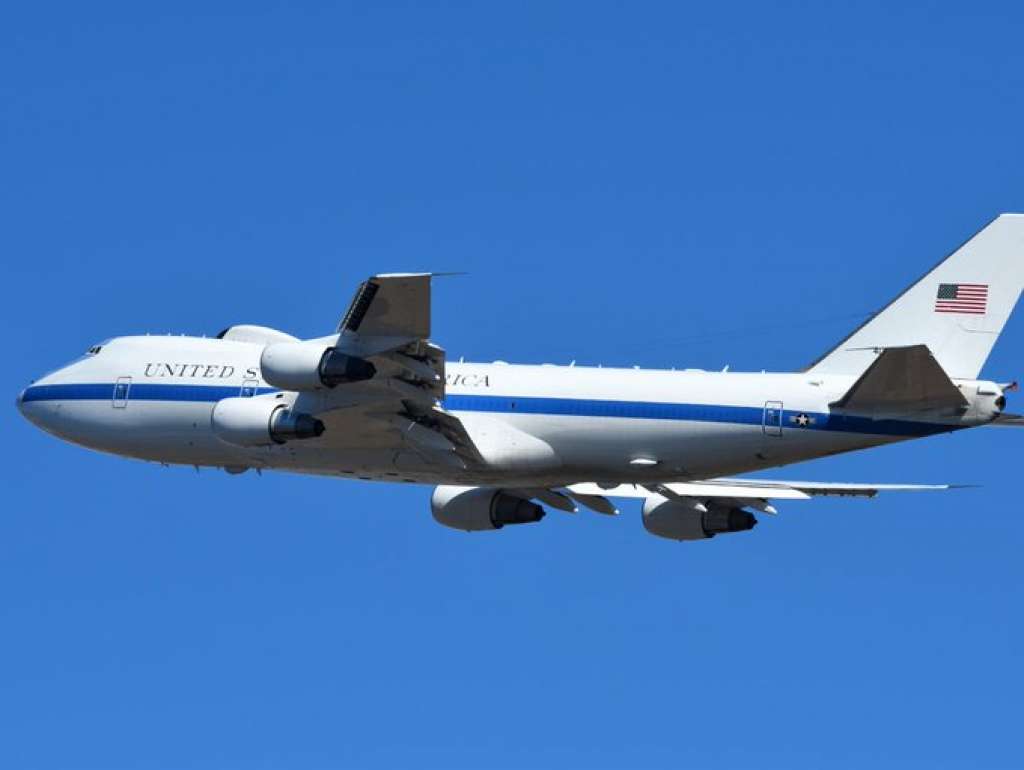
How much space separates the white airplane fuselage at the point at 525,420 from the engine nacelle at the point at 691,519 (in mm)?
5691

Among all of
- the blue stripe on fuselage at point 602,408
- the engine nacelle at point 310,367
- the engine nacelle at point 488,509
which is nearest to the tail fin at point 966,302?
the blue stripe on fuselage at point 602,408

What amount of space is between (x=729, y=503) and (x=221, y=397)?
1468cm

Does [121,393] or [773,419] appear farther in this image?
[121,393]

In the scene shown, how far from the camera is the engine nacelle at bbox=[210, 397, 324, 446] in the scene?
5541cm

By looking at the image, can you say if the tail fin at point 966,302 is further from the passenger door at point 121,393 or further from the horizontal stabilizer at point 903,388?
the passenger door at point 121,393

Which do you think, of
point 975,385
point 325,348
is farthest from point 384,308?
point 975,385

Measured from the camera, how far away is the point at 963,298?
5475 cm

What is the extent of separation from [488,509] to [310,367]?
35.1 feet

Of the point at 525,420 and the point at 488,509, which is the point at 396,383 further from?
the point at 488,509

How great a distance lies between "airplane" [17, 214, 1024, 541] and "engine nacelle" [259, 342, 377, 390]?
0.16 feet

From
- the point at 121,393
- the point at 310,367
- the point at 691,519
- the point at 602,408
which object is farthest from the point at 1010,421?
the point at 121,393

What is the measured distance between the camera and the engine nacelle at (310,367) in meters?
52.6

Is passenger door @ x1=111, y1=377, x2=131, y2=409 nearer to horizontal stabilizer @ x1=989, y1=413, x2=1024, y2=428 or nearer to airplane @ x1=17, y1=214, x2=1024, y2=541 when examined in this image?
airplane @ x1=17, y1=214, x2=1024, y2=541

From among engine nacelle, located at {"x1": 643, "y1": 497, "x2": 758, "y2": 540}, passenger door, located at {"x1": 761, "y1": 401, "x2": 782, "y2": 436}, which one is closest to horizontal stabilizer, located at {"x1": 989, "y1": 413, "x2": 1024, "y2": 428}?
passenger door, located at {"x1": 761, "y1": 401, "x2": 782, "y2": 436}
